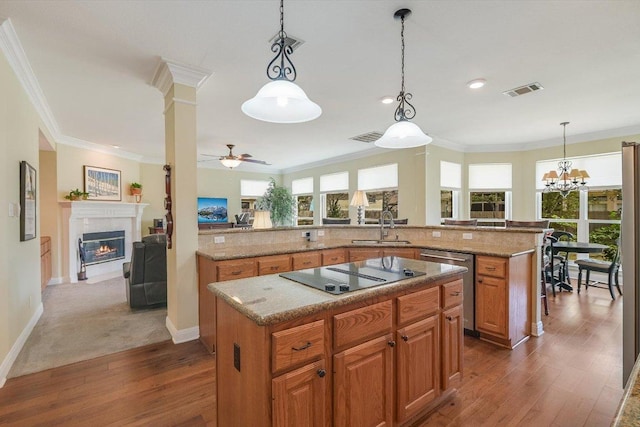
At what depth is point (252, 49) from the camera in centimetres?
273

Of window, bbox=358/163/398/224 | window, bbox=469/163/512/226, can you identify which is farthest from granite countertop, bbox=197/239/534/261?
window, bbox=469/163/512/226

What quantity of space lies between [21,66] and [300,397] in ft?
12.8

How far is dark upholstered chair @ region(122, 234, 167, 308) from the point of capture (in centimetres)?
400

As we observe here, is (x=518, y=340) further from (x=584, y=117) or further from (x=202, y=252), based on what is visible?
(x=584, y=117)

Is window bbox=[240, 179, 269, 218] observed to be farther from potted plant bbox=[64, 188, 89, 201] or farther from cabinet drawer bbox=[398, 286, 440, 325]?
cabinet drawer bbox=[398, 286, 440, 325]

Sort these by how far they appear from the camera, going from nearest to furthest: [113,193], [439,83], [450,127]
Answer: [439,83], [450,127], [113,193]

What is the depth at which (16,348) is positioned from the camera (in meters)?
2.79

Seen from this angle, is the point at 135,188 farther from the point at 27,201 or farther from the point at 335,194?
the point at 335,194

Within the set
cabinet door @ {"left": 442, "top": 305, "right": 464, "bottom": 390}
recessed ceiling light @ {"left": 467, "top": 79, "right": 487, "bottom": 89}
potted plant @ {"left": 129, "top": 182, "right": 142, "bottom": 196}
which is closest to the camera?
cabinet door @ {"left": 442, "top": 305, "right": 464, "bottom": 390}

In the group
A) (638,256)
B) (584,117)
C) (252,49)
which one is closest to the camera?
(638,256)

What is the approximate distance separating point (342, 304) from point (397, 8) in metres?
2.10

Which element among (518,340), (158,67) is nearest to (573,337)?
(518,340)

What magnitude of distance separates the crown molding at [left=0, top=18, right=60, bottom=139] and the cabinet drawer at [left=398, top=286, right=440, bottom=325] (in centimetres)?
352

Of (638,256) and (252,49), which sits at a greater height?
(252,49)
